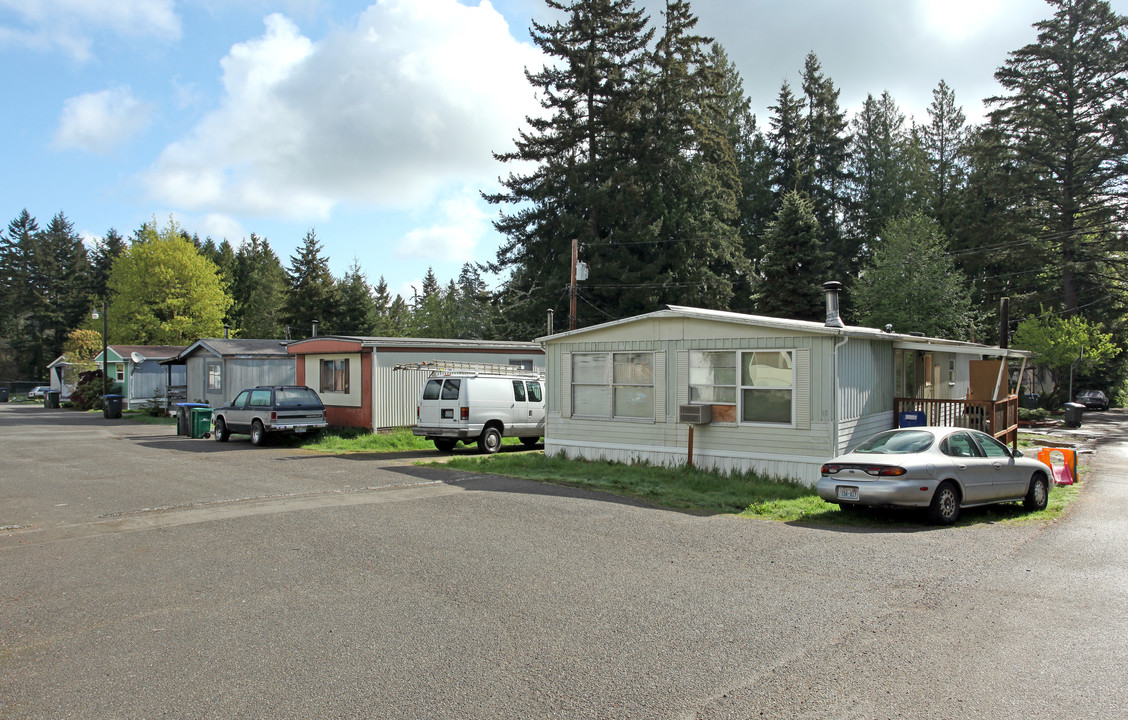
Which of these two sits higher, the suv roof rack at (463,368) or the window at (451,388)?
the suv roof rack at (463,368)

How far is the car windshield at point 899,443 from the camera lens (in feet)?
34.7

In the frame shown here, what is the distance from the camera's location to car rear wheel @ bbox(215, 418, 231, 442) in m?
23.5

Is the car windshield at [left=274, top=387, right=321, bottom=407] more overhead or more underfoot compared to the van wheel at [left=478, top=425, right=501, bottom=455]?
more overhead

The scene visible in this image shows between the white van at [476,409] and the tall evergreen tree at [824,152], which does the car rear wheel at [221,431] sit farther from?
the tall evergreen tree at [824,152]

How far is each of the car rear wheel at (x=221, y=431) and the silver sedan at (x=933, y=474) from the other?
1883 cm

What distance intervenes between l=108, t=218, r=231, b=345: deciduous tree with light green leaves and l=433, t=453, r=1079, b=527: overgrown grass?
3874cm

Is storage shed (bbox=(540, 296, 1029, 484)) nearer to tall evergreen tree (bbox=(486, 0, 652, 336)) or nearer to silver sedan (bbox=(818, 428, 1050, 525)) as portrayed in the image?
silver sedan (bbox=(818, 428, 1050, 525))

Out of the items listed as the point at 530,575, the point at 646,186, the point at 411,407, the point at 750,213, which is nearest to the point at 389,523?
the point at 530,575

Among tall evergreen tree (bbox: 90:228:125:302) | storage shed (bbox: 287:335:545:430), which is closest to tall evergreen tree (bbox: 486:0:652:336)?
storage shed (bbox: 287:335:545:430)

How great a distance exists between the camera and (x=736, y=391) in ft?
46.5

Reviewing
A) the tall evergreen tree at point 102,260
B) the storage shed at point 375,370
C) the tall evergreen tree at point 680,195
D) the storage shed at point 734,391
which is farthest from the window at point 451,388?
the tall evergreen tree at point 102,260

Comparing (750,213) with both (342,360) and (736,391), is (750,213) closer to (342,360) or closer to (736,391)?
(342,360)

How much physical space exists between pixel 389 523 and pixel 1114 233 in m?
46.6

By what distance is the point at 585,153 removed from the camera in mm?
39781
